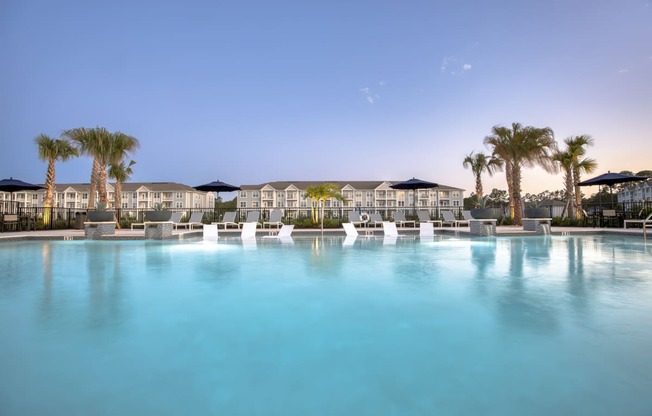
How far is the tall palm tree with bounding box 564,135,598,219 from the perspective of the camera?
18453 mm

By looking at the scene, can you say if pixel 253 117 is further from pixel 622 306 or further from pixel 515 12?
pixel 622 306

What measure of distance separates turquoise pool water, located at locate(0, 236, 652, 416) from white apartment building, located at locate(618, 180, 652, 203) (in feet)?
226

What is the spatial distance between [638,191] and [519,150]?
62827mm

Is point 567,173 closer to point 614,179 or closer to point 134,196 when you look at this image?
point 614,179

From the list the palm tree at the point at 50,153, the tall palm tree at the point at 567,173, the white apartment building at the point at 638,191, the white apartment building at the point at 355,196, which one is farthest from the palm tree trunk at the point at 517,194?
the white apartment building at the point at 638,191

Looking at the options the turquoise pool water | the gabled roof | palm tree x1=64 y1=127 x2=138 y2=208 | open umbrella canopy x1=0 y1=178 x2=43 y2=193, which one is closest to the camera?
the turquoise pool water

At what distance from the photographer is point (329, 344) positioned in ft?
8.76

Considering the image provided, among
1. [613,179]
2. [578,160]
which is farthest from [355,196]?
[613,179]

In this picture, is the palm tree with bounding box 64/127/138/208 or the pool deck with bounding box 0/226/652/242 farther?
the palm tree with bounding box 64/127/138/208

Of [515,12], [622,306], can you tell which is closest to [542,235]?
[515,12]

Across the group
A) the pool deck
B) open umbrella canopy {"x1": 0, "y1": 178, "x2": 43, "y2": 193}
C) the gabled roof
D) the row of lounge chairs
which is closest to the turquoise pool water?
the pool deck

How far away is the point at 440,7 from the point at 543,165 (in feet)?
35.6

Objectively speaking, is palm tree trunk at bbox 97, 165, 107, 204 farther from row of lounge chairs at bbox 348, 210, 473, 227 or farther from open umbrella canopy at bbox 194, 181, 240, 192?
row of lounge chairs at bbox 348, 210, 473, 227

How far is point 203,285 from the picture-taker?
4.91 m
